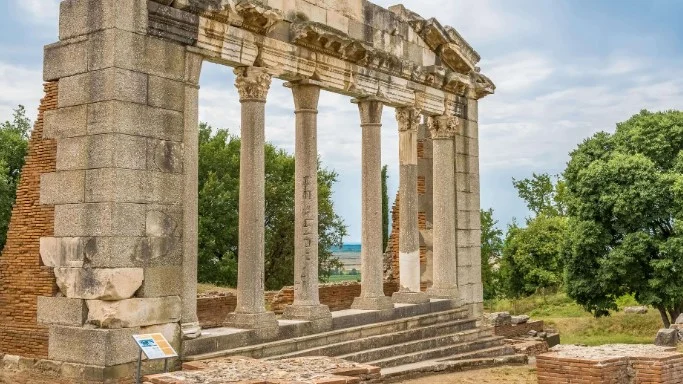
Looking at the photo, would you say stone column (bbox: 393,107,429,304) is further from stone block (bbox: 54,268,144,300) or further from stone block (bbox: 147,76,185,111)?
stone block (bbox: 54,268,144,300)

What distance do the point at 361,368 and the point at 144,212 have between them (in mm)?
4360

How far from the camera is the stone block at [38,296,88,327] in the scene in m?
11.7

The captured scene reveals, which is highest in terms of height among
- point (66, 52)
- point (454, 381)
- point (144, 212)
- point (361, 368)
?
point (66, 52)

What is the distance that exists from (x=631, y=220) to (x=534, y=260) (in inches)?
622

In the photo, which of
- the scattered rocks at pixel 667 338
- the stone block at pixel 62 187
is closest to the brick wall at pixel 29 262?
the stone block at pixel 62 187

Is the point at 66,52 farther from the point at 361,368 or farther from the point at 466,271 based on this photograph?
the point at 466,271

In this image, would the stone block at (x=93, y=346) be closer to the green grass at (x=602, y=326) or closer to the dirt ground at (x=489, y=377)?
the dirt ground at (x=489, y=377)

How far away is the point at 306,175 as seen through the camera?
1583 cm

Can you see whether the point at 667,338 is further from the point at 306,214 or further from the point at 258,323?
the point at 258,323

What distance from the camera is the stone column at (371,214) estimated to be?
1741 cm

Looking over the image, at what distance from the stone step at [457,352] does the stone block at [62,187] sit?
684cm

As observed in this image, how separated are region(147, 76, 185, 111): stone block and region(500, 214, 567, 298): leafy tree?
33.2 meters

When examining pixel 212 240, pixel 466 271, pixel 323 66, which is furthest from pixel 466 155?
pixel 212 240

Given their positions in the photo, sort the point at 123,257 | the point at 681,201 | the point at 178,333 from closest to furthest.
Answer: the point at 123,257, the point at 178,333, the point at 681,201
